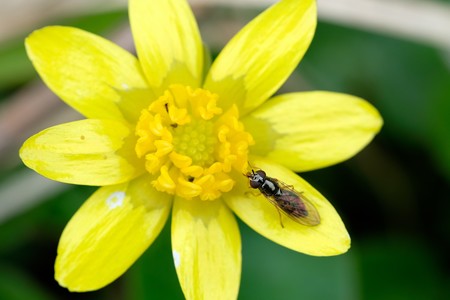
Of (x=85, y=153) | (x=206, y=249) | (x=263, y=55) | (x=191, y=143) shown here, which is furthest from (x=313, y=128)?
(x=85, y=153)

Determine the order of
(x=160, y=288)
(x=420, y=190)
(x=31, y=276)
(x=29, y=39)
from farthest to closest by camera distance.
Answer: (x=420, y=190)
(x=31, y=276)
(x=160, y=288)
(x=29, y=39)

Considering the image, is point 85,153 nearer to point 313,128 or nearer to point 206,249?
point 206,249

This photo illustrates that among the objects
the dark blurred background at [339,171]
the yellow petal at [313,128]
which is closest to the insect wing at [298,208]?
the yellow petal at [313,128]

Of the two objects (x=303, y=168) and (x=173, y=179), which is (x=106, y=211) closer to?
(x=173, y=179)

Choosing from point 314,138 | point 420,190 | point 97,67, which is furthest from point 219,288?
point 420,190

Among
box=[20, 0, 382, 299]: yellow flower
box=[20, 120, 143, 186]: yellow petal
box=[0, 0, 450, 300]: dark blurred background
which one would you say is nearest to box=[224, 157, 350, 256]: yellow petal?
Answer: box=[20, 0, 382, 299]: yellow flower

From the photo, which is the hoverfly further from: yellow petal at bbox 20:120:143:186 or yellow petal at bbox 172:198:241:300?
yellow petal at bbox 20:120:143:186
